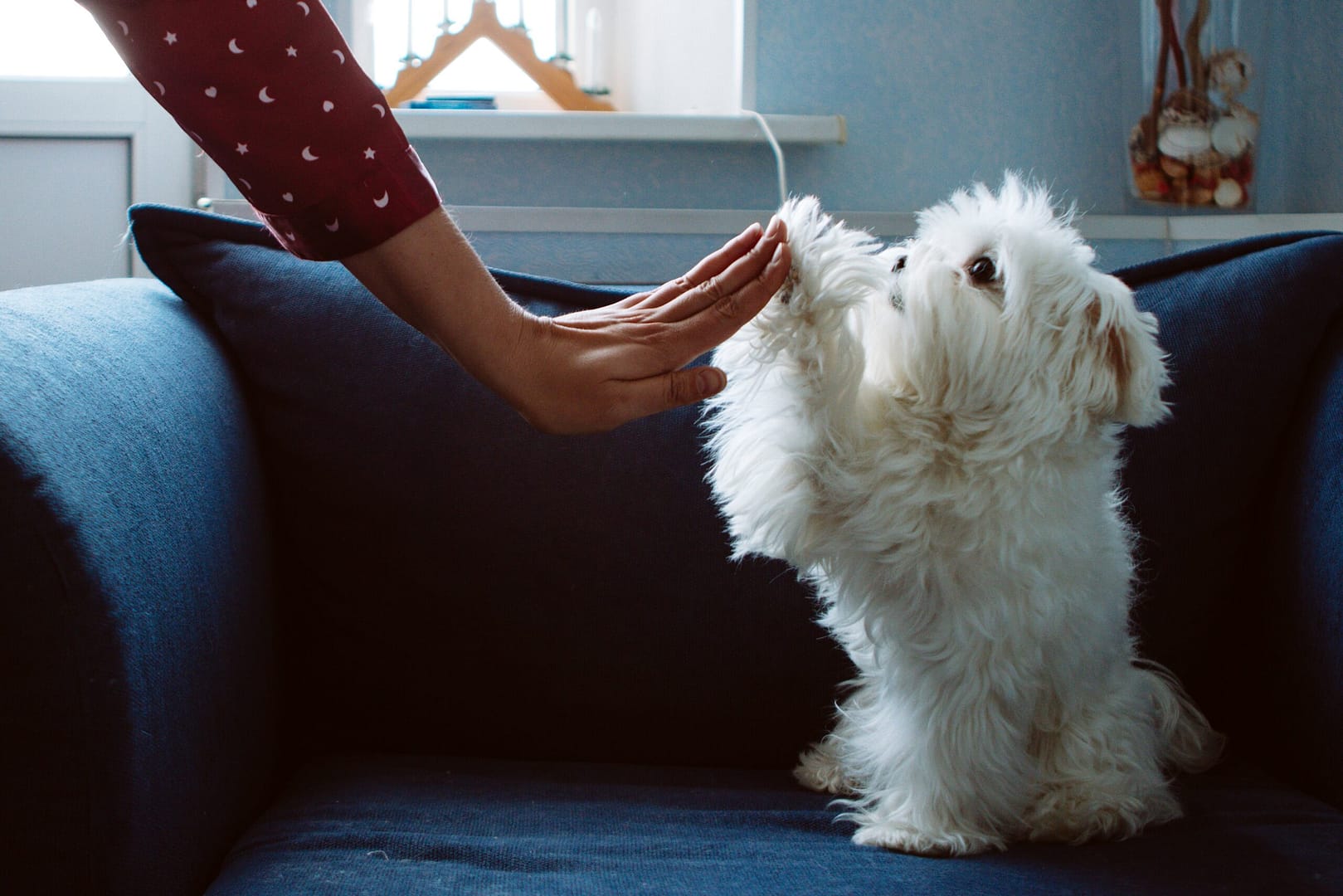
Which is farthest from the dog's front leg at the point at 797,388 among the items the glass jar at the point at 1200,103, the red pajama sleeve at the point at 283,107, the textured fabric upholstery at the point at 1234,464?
the glass jar at the point at 1200,103

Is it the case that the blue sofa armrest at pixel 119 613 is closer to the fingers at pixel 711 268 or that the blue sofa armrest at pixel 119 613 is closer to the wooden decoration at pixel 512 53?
the fingers at pixel 711 268

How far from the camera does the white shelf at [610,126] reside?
1.80 metres

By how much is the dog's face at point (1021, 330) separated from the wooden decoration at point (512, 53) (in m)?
1.15

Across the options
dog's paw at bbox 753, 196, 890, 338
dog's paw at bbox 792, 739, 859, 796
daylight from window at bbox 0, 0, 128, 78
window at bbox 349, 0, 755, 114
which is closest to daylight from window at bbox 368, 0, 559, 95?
window at bbox 349, 0, 755, 114

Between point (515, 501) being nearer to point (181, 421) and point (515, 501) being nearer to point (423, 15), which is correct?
point (181, 421)

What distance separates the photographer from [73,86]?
1870mm

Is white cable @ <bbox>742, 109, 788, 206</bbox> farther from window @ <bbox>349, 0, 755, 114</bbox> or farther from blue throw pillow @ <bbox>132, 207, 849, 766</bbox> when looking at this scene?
blue throw pillow @ <bbox>132, 207, 849, 766</bbox>

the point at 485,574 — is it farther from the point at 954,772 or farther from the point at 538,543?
the point at 954,772

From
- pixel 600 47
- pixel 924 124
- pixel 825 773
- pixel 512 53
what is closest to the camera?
pixel 825 773

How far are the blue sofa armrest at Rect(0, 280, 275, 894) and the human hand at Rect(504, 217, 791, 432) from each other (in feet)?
1.01

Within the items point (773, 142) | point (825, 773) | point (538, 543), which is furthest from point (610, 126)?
point (825, 773)

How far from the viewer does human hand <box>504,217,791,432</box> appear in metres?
0.90

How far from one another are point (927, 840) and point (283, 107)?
80 cm

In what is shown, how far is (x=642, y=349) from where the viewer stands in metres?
0.94
